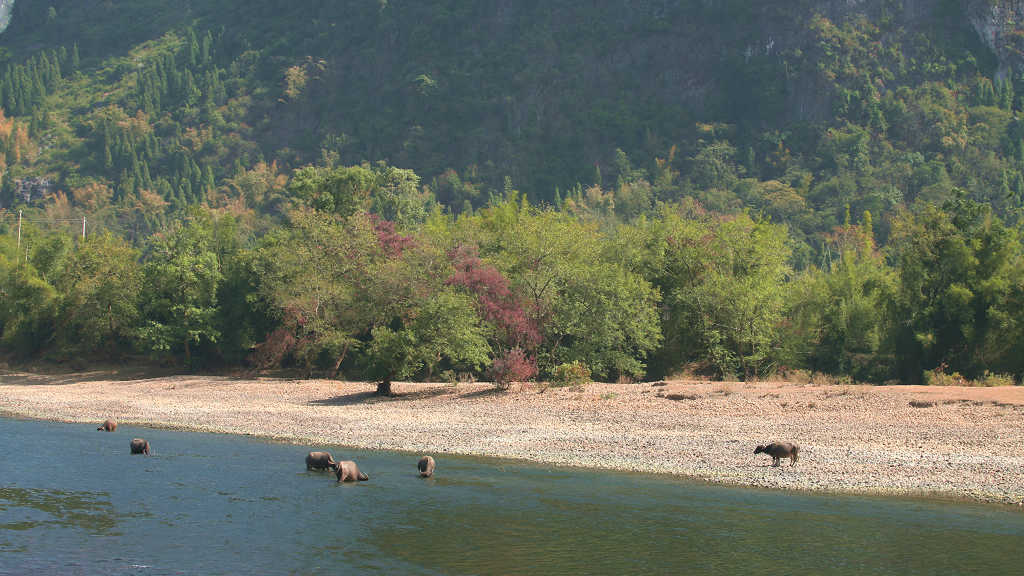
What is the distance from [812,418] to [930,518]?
11782mm

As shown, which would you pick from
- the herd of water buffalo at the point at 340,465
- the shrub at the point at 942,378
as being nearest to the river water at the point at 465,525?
the herd of water buffalo at the point at 340,465

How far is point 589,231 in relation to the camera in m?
54.9

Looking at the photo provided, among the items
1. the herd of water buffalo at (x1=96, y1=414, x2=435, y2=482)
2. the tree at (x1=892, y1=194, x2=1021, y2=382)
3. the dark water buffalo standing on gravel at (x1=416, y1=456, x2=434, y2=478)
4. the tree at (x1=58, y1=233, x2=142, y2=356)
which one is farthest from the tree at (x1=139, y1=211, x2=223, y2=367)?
the tree at (x1=892, y1=194, x2=1021, y2=382)

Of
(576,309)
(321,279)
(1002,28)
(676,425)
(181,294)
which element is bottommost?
(676,425)

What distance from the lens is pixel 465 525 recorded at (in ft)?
70.0

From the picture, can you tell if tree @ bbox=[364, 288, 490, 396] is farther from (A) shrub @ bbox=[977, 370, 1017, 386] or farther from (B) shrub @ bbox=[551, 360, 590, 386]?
(A) shrub @ bbox=[977, 370, 1017, 386]

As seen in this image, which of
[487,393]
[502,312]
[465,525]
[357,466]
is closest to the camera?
[465,525]

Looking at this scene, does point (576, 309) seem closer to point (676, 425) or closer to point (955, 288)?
point (676, 425)

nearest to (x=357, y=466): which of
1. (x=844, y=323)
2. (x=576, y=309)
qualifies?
(x=576, y=309)

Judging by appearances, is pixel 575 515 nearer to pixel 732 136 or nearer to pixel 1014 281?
pixel 1014 281

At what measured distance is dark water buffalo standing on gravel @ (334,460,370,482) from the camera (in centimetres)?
2602

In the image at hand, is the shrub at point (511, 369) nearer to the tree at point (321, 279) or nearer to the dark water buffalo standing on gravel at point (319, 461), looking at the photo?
the tree at point (321, 279)

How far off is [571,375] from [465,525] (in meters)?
21.5

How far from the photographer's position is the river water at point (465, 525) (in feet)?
60.4
